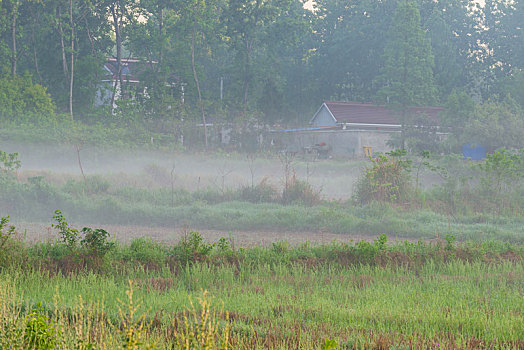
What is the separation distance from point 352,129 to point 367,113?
3.87 meters

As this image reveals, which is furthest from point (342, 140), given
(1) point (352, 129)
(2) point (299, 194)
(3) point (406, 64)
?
(2) point (299, 194)

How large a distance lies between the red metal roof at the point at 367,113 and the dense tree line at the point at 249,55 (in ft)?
2.95

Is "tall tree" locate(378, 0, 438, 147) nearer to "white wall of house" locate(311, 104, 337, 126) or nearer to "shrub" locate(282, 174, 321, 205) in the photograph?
"white wall of house" locate(311, 104, 337, 126)

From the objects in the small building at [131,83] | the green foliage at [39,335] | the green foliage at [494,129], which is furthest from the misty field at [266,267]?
the small building at [131,83]

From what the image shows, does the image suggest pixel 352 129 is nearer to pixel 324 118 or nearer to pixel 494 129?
pixel 324 118

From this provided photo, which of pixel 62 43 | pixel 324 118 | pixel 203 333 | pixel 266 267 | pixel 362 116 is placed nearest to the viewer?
pixel 203 333

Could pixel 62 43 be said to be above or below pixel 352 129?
above

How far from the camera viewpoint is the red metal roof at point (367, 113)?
40906mm

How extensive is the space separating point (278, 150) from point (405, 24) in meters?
11.4

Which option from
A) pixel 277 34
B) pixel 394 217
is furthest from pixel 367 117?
pixel 394 217

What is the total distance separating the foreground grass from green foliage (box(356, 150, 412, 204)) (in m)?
5.75

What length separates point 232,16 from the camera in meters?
42.3

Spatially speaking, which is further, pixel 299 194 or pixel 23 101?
pixel 23 101

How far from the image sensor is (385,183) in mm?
16828
